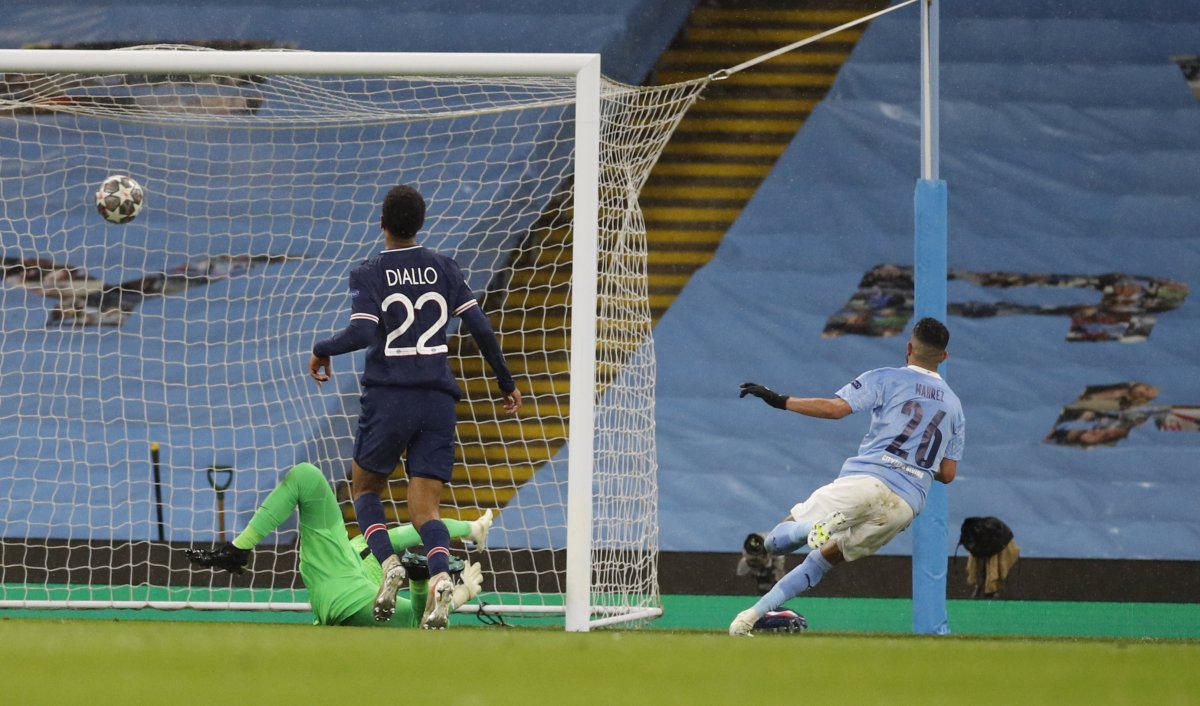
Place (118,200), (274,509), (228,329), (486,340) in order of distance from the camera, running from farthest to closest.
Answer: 1. (228,329)
2. (118,200)
3. (274,509)
4. (486,340)

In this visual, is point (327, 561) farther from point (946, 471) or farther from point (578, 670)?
point (578, 670)

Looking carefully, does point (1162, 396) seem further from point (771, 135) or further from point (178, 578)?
point (178, 578)

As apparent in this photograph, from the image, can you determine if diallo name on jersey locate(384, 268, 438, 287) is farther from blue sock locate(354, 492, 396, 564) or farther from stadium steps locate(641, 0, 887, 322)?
stadium steps locate(641, 0, 887, 322)

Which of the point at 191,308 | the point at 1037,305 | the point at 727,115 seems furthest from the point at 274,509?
the point at 1037,305

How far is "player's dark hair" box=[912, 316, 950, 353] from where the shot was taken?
16.7 ft

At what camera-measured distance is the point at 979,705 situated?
7.31 feet

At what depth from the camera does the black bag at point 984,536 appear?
26.1ft

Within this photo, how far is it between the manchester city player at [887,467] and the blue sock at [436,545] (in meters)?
1.26

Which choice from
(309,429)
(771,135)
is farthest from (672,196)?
(309,429)

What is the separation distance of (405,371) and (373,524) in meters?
0.55

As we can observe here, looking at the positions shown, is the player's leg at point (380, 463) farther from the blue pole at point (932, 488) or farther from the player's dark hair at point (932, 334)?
the blue pole at point (932, 488)

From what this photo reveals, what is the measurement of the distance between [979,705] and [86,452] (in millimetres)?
7207

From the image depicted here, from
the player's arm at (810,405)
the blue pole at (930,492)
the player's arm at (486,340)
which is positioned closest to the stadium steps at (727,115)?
the blue pole at (930,492)

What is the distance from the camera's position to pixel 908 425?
5.07 m
